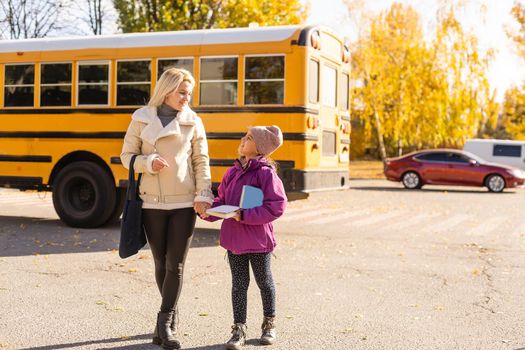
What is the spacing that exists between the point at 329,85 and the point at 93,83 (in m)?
3.51

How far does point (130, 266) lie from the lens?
7617 mm

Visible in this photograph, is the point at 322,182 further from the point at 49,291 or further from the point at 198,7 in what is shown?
the point at 198,7

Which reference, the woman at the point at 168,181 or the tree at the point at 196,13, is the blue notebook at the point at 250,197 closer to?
the woman at the point at 168,181

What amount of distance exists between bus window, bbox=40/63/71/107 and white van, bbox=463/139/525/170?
21.2 meters

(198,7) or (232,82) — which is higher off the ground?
(198,7)

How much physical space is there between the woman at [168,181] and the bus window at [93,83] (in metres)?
6.20

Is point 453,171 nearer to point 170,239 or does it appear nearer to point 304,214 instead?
point 304,214

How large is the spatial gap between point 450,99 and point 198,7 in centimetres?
1353

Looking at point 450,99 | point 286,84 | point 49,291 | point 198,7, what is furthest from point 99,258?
point 450,99

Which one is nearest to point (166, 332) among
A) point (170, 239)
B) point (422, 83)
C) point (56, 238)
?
point (170, 239)

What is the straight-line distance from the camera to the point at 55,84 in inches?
430

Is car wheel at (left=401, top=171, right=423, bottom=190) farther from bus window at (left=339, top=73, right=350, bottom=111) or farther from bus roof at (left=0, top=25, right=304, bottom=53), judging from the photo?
bus roof at (left=0, top=25, right=304, bottom=53)

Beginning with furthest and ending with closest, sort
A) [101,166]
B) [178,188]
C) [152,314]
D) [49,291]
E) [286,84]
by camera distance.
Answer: [101,166] < [286,84] < [49,291] < [152,314] < [178,188]

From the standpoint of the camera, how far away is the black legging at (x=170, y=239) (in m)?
4.54
